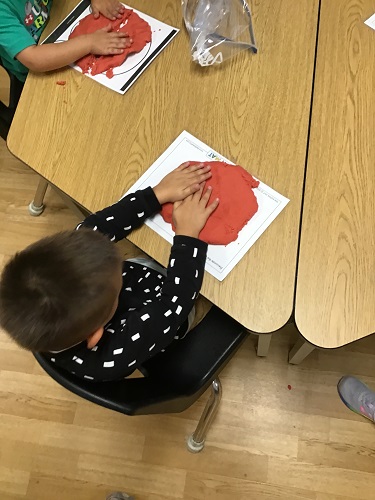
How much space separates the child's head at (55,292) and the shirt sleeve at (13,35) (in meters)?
0.62

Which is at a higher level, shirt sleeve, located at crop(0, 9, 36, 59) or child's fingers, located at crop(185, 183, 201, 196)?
shirt sleeve, located at crop(0, 9, 36, 59)

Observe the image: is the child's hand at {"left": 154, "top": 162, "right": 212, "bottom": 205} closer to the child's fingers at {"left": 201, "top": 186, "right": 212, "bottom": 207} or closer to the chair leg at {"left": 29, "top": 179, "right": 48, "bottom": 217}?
the child's fingers at {"left": 201, "top": 186, "right": 212, "bottom": 207}

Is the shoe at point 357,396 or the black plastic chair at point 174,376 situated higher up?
the black plastic chair at point 174,376

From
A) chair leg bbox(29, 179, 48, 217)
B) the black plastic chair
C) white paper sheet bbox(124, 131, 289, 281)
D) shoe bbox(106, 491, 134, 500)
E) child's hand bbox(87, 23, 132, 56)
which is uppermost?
child's hand bbox(87, 23, 132, 56)

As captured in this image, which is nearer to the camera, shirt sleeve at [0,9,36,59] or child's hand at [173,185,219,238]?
child's hand at [173,185,219,238]

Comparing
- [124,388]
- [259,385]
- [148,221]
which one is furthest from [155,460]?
[148,221]

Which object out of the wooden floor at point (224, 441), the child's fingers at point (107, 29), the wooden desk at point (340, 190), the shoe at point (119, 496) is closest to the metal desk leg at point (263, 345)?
the wooden floor at point (224, 441)

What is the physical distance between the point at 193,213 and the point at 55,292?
356 millimetres

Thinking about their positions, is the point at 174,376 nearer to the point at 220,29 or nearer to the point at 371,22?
the point at 220,29

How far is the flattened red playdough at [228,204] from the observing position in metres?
0.95

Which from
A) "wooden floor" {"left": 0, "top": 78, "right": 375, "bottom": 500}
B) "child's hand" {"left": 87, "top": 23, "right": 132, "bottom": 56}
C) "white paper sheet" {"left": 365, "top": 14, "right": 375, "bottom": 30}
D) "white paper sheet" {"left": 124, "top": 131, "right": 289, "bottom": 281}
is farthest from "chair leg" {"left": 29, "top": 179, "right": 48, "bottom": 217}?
"white paper sheet" {"left": 365, "top": 14, "right": 375, "bottom": 30}

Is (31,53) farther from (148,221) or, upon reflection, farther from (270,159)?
(270,159)

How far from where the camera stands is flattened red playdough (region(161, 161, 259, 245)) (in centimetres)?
95

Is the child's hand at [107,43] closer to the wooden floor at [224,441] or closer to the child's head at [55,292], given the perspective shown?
the child's head at [55,292]
